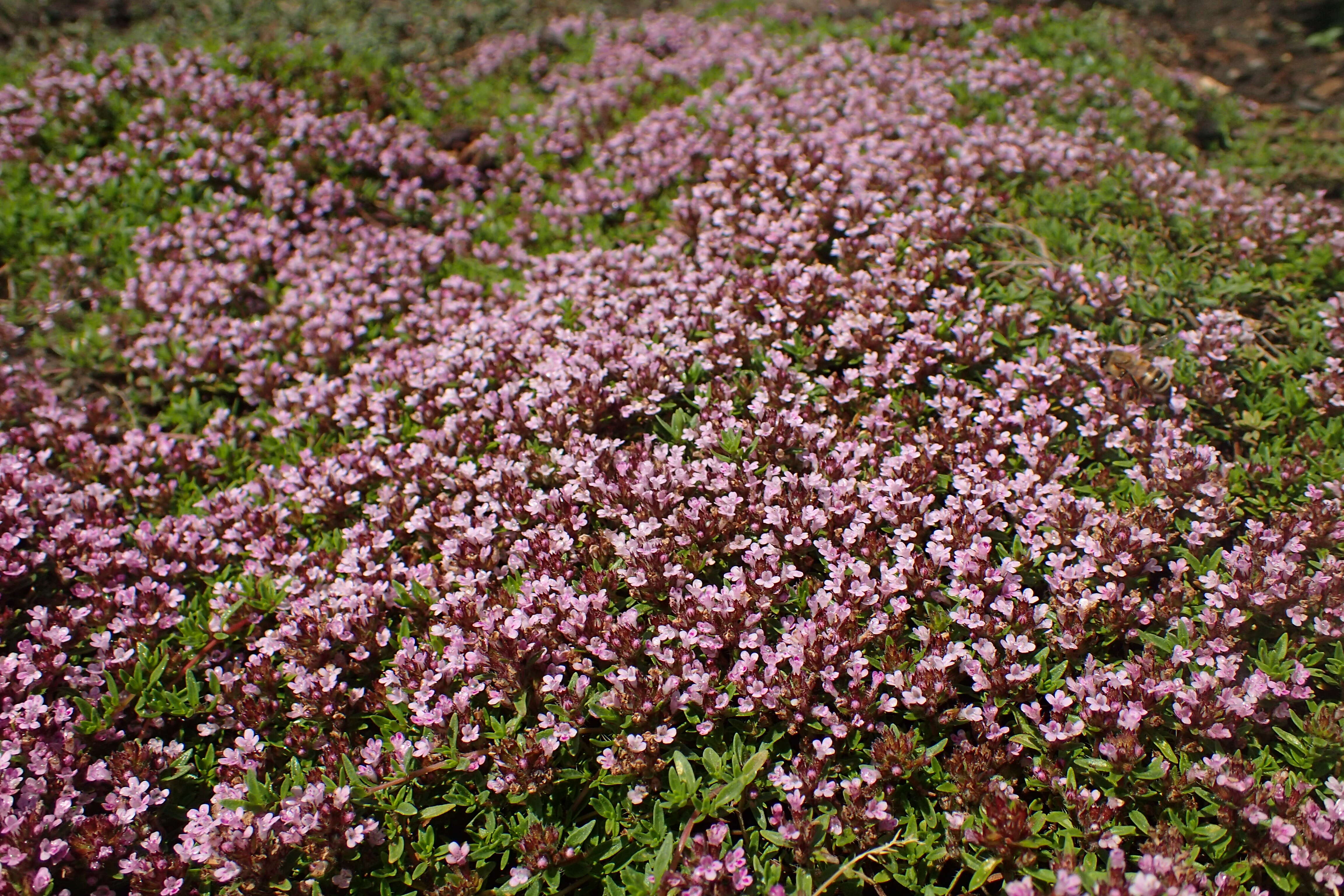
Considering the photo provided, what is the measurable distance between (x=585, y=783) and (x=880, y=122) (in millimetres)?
6439

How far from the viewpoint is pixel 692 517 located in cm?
465

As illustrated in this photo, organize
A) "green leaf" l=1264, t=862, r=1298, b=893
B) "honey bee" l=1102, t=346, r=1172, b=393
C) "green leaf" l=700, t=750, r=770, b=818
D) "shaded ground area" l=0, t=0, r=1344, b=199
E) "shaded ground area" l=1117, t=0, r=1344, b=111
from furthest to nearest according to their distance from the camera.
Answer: "shaded ground area" l=1117, t=0, r=1344, b=111 → "shaded ground area" l=0, t=0, r=1344, b=199 → "honey bee" l=1102, t=346, r=1172, b=393 → "green leaf" l=700, t=750, r=770, b=818 → "green leaf" l=1264, t=862, r=1298, b=893

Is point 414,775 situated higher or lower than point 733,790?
lower

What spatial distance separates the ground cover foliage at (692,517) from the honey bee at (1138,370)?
0.04m

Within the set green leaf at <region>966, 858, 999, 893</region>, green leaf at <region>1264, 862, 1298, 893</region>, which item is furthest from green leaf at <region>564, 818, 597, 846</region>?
green leaf at <region>1264, 862, 1298, 893</region>

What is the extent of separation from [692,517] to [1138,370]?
119 inches

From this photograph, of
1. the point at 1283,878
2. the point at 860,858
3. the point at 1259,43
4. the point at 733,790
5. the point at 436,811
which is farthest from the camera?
the point at 1259,43

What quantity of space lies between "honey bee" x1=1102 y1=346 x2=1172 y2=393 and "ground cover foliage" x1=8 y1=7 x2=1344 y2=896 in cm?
4

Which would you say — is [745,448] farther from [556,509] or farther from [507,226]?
[507,226]

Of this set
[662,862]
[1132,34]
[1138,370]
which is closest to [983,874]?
[662,862]

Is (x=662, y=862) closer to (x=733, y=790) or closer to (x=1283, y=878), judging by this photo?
(x=733, y=790)

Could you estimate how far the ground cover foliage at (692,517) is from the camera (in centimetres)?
376

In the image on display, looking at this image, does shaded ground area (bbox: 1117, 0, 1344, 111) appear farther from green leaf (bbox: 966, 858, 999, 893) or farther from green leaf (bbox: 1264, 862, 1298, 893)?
green leaf (bbox: 966, 858, 999, 893)

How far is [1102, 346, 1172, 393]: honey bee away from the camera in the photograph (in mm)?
5383
